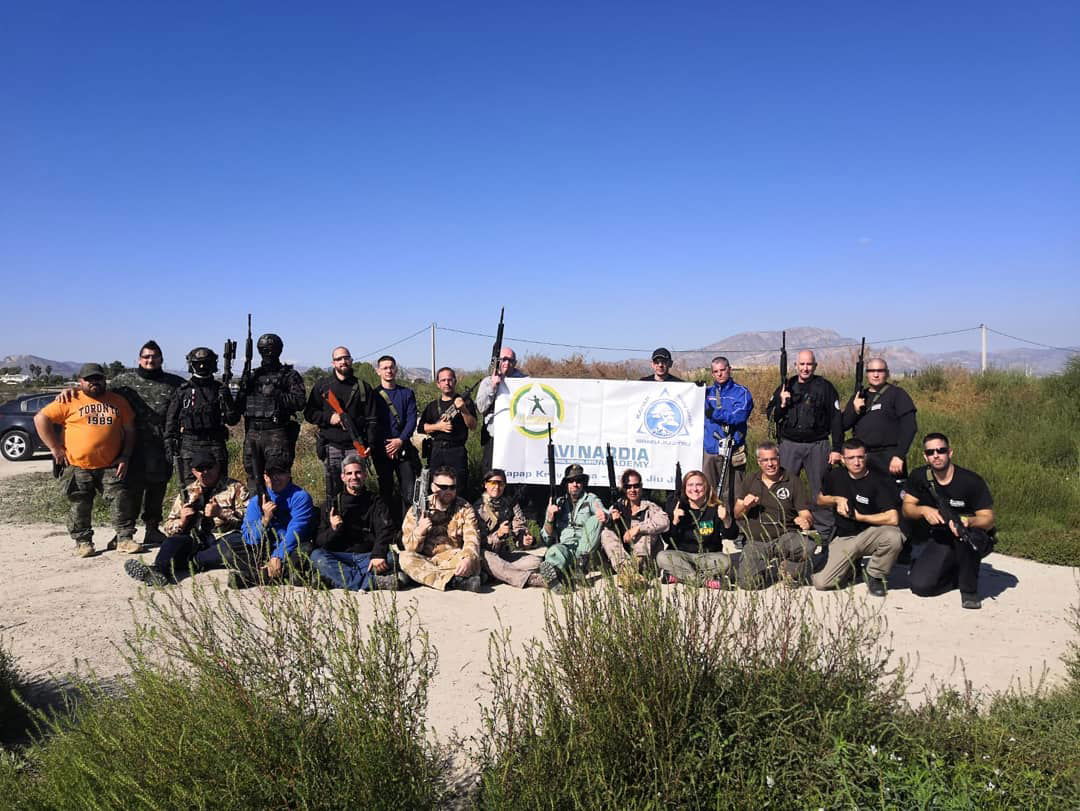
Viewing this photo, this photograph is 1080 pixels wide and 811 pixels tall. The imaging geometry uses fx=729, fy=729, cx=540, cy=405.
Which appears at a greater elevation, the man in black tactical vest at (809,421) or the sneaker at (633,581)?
the man in black tactical vest at (809,421)

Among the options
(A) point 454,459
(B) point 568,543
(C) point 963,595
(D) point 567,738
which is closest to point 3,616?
(A) point 454,459

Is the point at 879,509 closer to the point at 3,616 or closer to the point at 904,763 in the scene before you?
the point at 904,763

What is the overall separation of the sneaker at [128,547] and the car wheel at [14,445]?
440 inches

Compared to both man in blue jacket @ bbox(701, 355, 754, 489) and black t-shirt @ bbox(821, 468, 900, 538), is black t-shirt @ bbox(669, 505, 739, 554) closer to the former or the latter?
black t-shirt @ bbox(821, 468, 900, 538)

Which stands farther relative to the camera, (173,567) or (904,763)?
(173,567)

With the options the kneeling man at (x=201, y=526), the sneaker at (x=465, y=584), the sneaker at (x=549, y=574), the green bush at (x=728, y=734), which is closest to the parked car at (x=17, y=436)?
the kneeling man at (x=201, y=526)

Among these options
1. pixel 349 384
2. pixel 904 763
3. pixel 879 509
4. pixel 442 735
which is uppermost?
pixel 349 384

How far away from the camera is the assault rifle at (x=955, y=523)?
641 cm

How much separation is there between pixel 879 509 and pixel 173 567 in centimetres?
681

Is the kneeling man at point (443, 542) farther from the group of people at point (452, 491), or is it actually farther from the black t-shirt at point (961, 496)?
the black t-shirt at point (961, 496)

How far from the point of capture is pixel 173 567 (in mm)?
7117

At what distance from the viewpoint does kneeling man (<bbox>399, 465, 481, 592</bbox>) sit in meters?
6.85

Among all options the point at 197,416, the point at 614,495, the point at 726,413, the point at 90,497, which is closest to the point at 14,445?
the point at 90,497

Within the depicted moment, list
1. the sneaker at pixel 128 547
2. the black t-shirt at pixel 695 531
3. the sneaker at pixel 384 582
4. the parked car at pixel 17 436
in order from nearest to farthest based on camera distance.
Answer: the sneaker at pixel 384 582, the black t-shirt at pixel 695 531, the sneaker at pixel 128 547, the parked car at pixel 17 436
